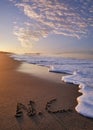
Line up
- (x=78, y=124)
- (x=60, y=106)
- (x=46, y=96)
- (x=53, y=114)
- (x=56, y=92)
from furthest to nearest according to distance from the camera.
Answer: (x=56, y=92)
(x=46, y=96)
(x=60, y=106)
(x=53, y=114)
(x=78, y=124)

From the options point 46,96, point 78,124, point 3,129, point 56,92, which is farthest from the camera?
point 56,92

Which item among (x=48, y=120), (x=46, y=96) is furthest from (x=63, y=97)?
(x=48, y=120)

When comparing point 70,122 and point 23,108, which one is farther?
point 23,108

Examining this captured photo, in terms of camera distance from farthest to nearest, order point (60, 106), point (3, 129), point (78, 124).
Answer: point (60, 106) < point (78, 124) < point (3, 129)

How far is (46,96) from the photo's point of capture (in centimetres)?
639

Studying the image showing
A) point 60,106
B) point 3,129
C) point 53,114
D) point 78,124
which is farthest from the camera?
point 60,106

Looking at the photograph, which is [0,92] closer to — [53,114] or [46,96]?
[46,96]

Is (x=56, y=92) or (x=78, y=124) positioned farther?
(x=56, y=92)

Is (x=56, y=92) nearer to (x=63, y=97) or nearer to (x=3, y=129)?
(x=63, y=97)

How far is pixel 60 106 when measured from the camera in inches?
215

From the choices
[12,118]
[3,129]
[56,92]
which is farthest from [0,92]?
[3,129]

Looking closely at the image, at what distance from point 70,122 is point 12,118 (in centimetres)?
111

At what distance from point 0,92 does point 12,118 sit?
2.23 m

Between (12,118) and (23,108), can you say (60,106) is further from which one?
(12,118)
